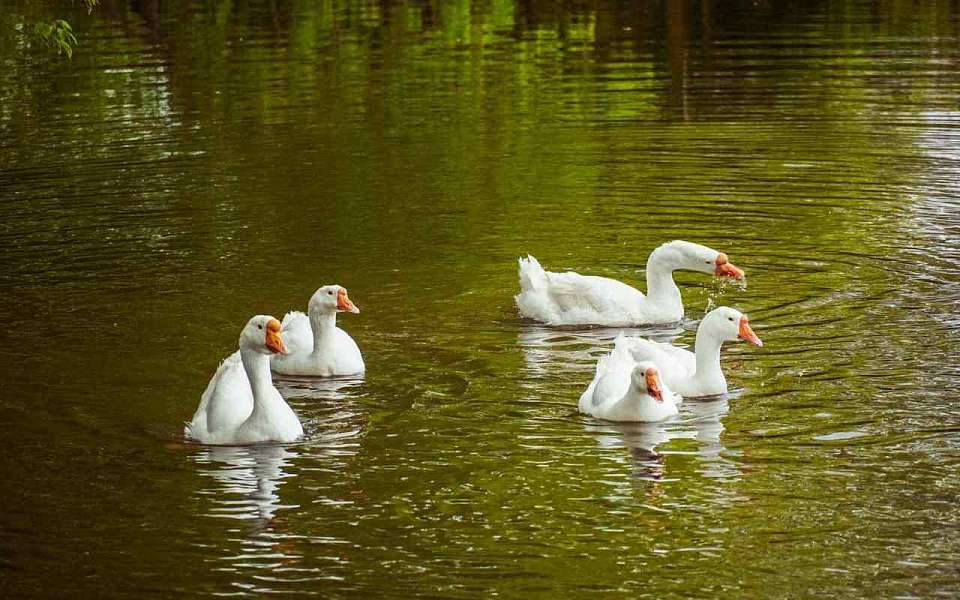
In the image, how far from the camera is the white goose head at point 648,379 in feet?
40.8

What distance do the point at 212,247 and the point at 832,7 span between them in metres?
31.6

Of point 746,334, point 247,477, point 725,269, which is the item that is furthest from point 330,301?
point 725,269

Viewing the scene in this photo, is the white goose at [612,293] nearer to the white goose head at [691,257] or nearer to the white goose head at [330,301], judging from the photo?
the white goose head at [691,257]

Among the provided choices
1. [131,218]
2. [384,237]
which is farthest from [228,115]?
[384,237]

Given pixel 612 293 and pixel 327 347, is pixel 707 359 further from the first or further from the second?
pixel 327 347

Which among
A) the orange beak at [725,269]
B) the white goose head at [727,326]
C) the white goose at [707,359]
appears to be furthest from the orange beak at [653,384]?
the orange beak at [725,269]

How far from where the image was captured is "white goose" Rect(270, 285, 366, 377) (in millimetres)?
14328

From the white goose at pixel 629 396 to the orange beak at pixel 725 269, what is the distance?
2.91m

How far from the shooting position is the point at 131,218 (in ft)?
70.0

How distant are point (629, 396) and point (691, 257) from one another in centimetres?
378

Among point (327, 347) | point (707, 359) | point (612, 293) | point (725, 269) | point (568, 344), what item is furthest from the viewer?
point (725, 269)

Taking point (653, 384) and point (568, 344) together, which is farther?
point (568, 344)

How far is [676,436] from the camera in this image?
41.2ft

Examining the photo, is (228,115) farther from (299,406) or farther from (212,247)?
(299,406)
